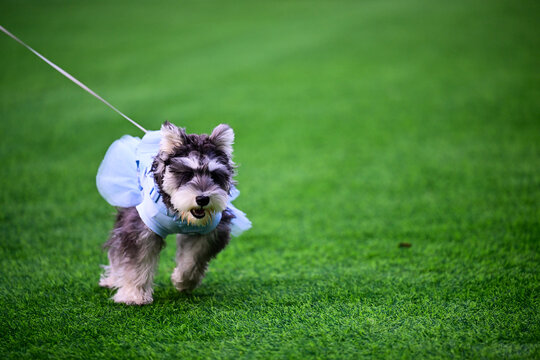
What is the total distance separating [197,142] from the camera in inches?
120

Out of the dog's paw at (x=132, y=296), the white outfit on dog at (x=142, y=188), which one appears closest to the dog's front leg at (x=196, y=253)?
the white outfit on dog at (x=142, y=188)

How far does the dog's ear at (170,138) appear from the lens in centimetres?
299

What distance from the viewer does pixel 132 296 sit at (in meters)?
3.32

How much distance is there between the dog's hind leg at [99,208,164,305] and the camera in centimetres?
329

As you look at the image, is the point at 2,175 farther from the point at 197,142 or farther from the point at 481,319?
the point at 481,319

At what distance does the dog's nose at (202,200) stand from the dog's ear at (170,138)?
1.06 ft

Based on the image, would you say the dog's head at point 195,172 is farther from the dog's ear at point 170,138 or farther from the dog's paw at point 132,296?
the dog's paw at point 132,296

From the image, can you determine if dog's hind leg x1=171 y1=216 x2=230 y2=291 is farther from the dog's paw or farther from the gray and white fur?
the dog's paw

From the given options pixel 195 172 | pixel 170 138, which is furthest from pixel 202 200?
pixel 170 138

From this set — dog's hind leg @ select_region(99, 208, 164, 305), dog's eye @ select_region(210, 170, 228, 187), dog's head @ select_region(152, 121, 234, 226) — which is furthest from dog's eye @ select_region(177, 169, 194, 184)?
dog's hind leg @ select_region(99, 208, 164, 305)

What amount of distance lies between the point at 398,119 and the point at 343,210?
11.3 feet

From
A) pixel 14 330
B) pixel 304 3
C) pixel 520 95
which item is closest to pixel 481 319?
pixel 14 330

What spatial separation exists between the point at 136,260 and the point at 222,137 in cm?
90

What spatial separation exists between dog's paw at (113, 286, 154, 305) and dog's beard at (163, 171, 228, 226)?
2.01 feet
